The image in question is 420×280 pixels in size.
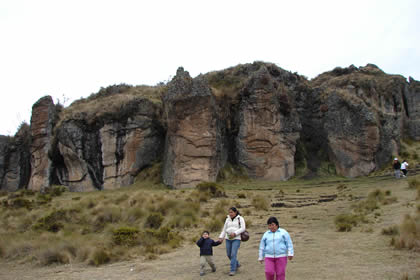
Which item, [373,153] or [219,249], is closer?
[219,249]

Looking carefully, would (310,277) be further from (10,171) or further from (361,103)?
(10,171)

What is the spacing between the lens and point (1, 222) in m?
21.8

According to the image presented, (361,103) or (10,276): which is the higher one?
(361,103)

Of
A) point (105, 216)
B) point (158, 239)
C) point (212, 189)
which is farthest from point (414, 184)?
point (105, 216)

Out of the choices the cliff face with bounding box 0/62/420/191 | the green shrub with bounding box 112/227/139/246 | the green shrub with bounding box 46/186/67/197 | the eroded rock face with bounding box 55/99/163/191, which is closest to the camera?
the green shrub with bounding box 112/227/139/246

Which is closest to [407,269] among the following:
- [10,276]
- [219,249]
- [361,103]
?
[219,249]

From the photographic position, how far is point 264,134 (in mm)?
35094

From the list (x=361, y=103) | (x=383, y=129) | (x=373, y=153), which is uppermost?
(x=361, y=103)

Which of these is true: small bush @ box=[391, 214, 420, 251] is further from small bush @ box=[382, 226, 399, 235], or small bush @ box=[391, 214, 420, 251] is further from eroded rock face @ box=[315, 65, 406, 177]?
eroded rock face @ box=[315, 65, 406, 177]

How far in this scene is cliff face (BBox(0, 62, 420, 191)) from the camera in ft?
108

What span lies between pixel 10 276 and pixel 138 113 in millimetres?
25324

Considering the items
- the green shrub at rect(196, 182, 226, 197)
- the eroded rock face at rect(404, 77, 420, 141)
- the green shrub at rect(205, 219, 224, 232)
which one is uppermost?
the eroded rock face at rect(404, 77, 420, 141)

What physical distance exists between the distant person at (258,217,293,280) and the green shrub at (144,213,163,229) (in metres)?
11.7

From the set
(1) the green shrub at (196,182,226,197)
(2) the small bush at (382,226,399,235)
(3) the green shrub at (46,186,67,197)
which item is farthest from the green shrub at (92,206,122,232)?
(2) the small bush at (382,226,399,235)
